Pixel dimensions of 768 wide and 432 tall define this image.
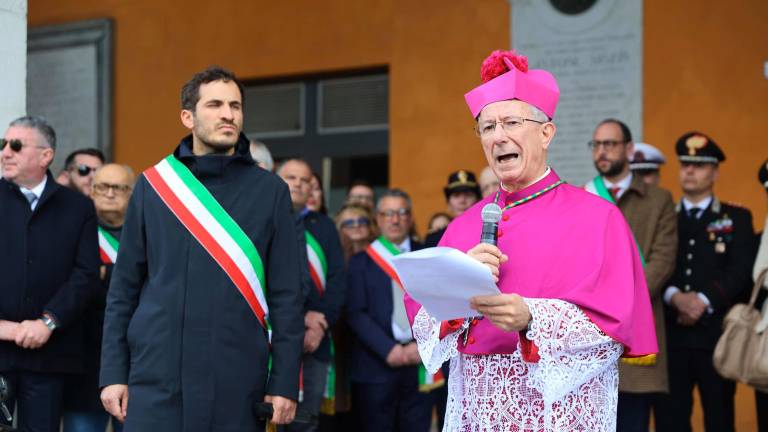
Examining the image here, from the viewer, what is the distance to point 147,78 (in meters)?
12.3

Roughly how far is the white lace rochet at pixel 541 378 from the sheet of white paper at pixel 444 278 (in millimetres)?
204

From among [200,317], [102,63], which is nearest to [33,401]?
[200,317]

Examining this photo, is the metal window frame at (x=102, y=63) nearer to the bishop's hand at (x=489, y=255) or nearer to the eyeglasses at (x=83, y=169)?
the eyeglasses at (x=83, y=169)

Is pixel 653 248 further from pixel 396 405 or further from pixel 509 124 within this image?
pixel 509 124

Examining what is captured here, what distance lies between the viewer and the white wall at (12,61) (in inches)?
246

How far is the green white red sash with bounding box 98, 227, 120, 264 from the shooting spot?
6371 mm

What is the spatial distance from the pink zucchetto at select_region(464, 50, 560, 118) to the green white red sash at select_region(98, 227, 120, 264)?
3.29m

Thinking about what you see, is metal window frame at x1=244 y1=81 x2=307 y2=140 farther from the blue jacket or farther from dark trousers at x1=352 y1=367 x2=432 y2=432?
dark trousers at x1=352 y1=367 x2=432 y2=432

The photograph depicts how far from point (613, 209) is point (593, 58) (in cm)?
654

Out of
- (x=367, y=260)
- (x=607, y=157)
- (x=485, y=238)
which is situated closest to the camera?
(x=485, y=238)

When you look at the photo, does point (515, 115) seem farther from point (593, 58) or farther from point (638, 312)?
point (593, 58)

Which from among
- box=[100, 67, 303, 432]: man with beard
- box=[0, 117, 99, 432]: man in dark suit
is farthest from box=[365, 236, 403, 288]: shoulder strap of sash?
box=[100, 67, 303, 432]: man with beard

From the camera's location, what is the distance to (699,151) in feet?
23.3

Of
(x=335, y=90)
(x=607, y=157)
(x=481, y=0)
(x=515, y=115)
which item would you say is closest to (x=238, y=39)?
(x=335, y=90)
